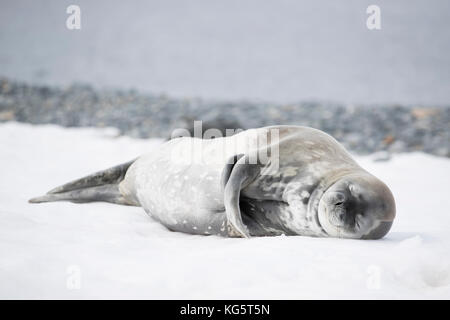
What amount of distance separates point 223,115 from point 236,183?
587 centimetres

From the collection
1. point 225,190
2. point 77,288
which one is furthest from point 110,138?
point 77,288

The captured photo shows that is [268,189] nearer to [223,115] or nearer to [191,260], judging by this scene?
[191,260]

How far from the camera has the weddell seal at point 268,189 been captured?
2.30 m

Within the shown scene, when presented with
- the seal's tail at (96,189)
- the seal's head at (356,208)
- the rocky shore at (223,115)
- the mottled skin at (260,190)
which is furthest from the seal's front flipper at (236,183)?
the rocky shore at (223,115)

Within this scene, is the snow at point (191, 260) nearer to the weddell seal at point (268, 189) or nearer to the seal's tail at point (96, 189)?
the weddell seal at point (268, 189)

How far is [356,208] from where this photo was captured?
226 centimetres

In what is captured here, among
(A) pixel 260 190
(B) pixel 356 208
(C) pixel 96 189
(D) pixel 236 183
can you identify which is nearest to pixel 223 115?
(C) pixel 96 189

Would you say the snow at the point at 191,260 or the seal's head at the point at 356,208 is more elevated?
the seal's head at the point at 356,208

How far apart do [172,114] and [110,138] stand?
1.80 metres

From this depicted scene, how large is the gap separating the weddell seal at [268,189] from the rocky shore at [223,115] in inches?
146

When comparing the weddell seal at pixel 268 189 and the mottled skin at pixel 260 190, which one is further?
the mottled skin at pixel 260 190

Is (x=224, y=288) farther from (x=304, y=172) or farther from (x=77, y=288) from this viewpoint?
(x=304, y=172)

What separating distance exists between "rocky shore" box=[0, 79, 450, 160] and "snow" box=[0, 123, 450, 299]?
12.2ft
